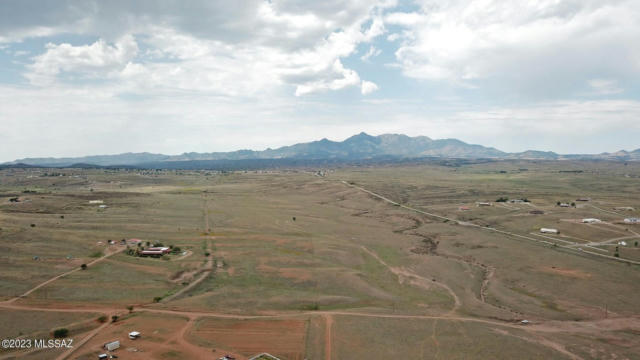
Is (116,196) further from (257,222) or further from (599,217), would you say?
(599,217)

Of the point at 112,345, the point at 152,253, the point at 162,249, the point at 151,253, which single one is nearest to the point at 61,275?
the point at 151,253

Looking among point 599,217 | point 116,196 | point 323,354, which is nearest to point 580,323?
point 323,354

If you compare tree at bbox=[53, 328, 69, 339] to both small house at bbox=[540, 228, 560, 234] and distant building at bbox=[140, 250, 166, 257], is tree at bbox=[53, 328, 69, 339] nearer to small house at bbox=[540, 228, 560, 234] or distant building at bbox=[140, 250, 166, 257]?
distant building at bbox=[140, 250, 166, 257]

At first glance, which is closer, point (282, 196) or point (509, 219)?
point (509, 219)

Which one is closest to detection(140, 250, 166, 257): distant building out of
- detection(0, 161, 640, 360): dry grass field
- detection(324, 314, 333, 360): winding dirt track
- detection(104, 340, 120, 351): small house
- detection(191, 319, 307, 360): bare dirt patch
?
detection(0, 161, 640, 360): dry grass field

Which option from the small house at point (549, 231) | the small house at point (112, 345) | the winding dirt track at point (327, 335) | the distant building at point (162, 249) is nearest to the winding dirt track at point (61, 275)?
the distant building at point (162, 249)

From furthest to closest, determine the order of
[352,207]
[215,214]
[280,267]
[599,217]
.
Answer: [352,207] → [215,214] → [599,217] → [280,267]

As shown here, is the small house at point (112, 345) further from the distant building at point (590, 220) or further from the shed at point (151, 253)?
the distant building at point (590, 220)

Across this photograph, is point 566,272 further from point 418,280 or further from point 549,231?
point 549,231

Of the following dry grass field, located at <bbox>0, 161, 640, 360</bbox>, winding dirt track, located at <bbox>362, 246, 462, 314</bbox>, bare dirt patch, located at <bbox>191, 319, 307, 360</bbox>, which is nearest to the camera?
bare dirt patch, located at <bbox>191, 319, 307, 360</bbox>
